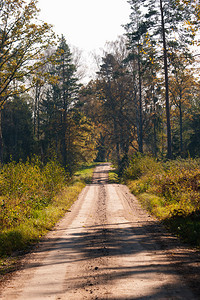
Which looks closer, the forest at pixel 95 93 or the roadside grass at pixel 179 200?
the roadside grass at pixel 179 200

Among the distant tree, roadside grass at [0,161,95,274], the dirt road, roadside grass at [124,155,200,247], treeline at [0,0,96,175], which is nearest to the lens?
the dirt road

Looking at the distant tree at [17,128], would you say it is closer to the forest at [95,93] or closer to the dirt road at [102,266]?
the forest at [95,93]

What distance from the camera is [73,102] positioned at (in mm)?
40781

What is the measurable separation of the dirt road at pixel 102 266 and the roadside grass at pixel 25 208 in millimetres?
542

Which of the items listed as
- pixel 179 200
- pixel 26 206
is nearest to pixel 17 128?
pixel 26 206

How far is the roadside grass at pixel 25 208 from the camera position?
8047 millimetres

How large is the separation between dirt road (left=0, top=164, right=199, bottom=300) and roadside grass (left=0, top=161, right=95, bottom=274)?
1.78 ft

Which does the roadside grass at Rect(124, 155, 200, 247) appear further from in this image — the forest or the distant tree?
the distant tree

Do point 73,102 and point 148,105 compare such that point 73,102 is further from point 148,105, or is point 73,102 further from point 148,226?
point 148,226

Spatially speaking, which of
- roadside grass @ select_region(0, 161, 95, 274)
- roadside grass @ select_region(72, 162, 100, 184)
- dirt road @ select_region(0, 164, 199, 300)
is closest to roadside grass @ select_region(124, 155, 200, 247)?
dirt road @ select_region(0, 164, 199, 300)

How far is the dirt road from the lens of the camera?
183 inches

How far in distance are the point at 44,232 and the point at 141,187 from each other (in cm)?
1060

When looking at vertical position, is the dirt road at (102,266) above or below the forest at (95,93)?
below

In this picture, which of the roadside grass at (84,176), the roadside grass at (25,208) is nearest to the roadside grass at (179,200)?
the roadside grass at (25,208)
